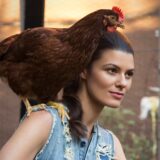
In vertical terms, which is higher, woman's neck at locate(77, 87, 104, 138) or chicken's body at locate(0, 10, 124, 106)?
chicken's body at locate(0, 10, 124, 106)

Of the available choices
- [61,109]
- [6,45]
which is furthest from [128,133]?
[61,109]

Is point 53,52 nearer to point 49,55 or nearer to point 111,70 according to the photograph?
point 49,55

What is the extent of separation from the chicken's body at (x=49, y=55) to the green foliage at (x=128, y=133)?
2.09 meters

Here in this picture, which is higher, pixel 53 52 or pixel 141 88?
pixel 53 52

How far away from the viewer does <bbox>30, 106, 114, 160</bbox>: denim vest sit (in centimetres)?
205

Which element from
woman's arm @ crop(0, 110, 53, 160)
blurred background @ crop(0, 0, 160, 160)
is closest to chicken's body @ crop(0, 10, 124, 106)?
woman's arm @ crop(0, 110, 53, 160)

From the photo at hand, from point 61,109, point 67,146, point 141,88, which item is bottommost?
point 141,88

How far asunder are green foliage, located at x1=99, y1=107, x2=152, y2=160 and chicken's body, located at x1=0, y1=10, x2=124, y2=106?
6.86 ft

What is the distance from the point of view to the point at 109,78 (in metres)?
2.15

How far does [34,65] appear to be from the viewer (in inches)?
93.7

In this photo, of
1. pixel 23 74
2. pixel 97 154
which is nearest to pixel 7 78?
pixel 23 74

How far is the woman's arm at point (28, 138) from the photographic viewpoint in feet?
6.36

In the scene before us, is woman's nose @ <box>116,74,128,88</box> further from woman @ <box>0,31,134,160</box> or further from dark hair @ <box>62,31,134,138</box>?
dark hair @ <box>62,31,134,138</box>

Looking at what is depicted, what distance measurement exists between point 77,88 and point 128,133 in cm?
246
